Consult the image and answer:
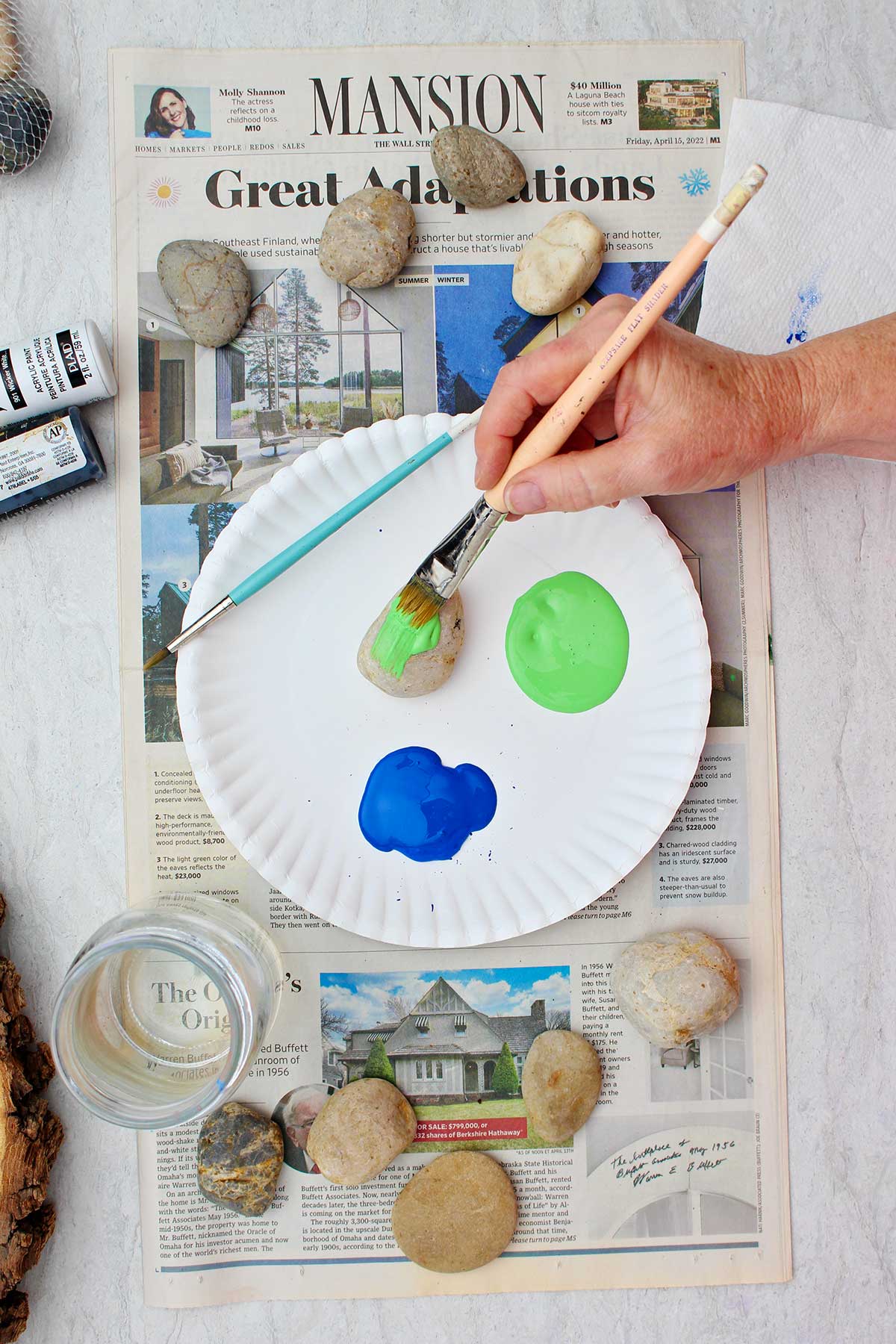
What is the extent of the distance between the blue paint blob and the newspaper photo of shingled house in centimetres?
13

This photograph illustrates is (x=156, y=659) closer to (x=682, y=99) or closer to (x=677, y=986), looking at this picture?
(x=677, y=986)

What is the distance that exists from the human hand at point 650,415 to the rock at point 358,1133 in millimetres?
497

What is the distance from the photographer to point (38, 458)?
76 cm

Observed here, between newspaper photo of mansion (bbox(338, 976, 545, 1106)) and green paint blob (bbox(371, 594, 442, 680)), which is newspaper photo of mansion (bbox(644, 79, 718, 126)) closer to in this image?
green paint blob (bbox(371, 594, 442, 680))

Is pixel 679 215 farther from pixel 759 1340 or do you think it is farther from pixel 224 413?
pixel 759 1340

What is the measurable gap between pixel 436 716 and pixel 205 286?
1.33ft

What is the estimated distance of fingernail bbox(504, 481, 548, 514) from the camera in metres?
0.65

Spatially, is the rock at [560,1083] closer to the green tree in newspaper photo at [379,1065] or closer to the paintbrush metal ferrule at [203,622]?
the green tree in newspaper photo at [379,1065]

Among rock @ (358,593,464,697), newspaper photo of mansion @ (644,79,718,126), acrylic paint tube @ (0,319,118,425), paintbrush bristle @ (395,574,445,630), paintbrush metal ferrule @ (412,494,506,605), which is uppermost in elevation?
newspaper photo of mansion @ (644,79,718,126)

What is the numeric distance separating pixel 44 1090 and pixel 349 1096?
265 millimetres

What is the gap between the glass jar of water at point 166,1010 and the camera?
0.69 meters

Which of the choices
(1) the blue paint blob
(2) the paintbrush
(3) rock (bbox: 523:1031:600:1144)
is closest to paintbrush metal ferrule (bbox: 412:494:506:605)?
(2) the paintbrush

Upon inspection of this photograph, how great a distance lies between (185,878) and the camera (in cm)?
80

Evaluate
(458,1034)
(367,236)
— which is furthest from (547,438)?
(458,1034)
